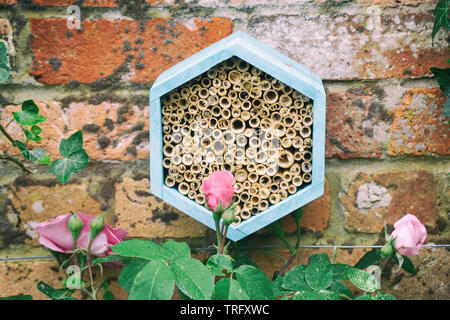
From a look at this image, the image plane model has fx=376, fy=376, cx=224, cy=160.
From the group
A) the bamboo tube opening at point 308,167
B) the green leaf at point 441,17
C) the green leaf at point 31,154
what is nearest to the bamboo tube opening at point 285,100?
the bamboo tube opening at point 308,167

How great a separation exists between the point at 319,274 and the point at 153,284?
285 mm

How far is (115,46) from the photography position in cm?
78

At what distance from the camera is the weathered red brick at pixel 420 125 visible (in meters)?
0.79

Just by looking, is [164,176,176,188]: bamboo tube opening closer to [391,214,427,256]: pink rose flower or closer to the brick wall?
the brick wall

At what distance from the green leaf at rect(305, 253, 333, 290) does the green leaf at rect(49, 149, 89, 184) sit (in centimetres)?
44

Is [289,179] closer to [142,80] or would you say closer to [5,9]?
[142,80]

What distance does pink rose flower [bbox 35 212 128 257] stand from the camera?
0.70m

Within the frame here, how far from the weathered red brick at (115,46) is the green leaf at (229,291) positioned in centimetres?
45

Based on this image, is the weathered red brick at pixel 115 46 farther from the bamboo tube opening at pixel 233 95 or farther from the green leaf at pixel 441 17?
the green leaf at pixel 441 17

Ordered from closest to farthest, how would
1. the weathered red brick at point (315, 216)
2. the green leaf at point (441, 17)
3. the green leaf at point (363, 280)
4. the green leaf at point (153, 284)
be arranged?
the green leaf at point (153, 284), the green leaf at point (363, 280), the green leaf at point (441, 17), the weathered red brick at point (315, 216)

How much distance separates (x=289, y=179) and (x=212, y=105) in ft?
0.60

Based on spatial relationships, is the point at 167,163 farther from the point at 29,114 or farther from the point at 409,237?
the point at 409,237

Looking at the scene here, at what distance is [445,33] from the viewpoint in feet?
2.54

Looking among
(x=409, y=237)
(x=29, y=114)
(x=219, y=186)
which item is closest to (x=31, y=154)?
(x=29, y=114)
